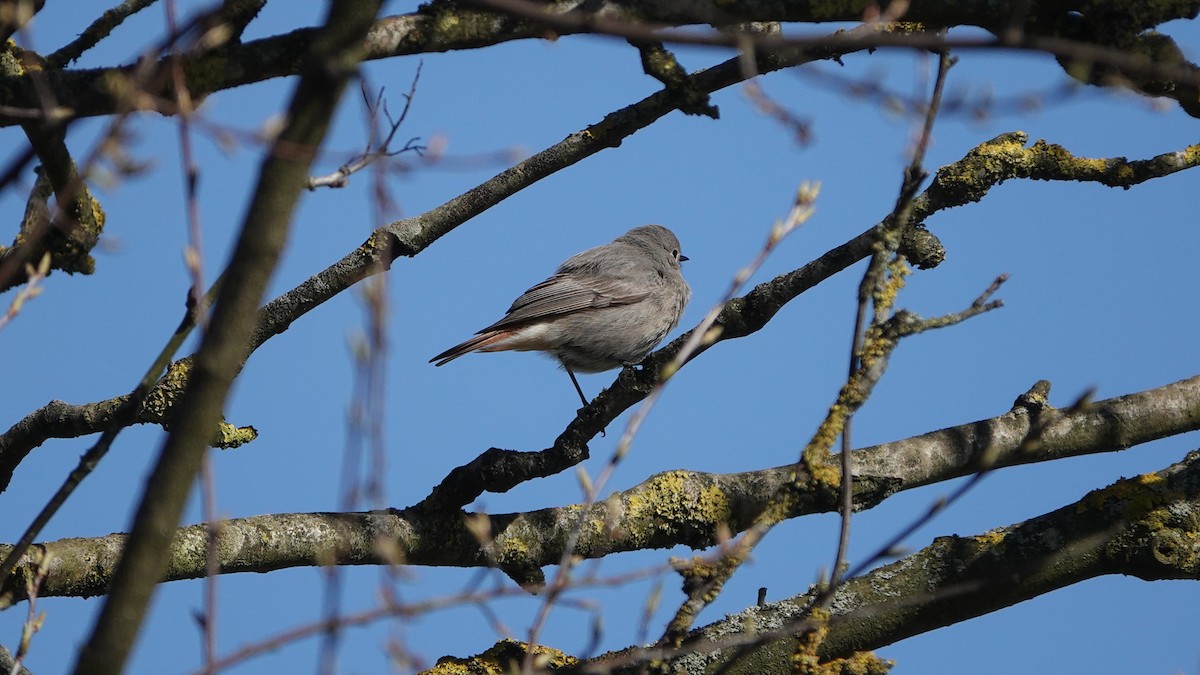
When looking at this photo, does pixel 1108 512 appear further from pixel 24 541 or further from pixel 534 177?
pixel 24 541

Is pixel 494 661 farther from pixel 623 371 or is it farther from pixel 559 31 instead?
pixel 559 31

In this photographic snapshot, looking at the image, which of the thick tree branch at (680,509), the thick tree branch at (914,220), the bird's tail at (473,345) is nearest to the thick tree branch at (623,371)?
the thick tree branch at (914,220)

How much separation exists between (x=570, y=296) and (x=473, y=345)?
99cm

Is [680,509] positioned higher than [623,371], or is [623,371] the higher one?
[623,371]

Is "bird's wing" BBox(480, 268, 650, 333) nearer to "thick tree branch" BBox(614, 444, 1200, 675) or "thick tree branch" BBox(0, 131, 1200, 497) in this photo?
"thick tree branch" BBox(0, 131, 1200, 497)

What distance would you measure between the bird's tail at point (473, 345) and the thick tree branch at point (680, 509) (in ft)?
8.57

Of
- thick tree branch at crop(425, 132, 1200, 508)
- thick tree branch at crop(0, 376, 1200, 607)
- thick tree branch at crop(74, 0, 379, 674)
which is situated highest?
thick tree branch at crop(425, 132, 1200, 508)

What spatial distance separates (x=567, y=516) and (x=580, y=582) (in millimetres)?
2983

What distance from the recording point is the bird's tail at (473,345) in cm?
721

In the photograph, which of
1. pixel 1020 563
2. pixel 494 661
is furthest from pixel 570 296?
pixel 1020 563

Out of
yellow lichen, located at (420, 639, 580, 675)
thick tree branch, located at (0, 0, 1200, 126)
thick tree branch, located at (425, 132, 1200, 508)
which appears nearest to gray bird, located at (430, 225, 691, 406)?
thick tree branch, located at (425, 132, 1200, 508)

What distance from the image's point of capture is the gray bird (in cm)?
790

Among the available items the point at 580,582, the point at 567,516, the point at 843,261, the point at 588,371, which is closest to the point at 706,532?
the point at 567,516

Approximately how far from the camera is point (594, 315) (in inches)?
316
